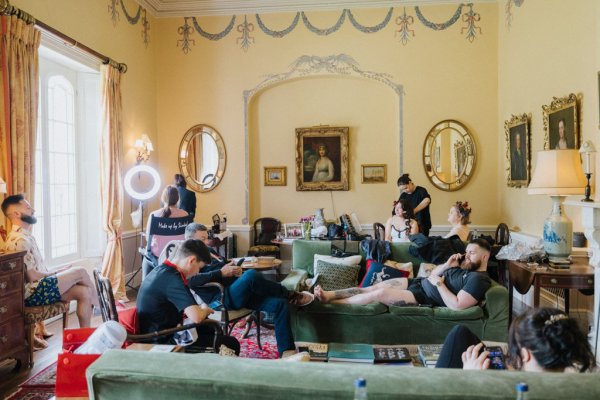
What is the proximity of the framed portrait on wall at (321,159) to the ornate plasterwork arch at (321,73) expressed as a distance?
877 mm

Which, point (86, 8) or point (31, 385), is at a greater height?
point (86, 8)

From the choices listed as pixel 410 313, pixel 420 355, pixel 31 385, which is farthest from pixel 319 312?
pixel 31 385

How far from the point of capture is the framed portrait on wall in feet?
25.2

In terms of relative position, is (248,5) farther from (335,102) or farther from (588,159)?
(588,159)

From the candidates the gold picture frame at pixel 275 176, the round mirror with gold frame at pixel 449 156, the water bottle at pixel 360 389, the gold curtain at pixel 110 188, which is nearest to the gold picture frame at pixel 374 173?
the round mirror with gold frame at pixel 449 156

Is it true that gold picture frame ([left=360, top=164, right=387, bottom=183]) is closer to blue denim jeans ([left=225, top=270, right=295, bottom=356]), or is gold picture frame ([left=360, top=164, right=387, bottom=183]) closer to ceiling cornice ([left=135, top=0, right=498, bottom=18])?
ceiling cornice ([left=135, top=0, right=498, bottom=18])

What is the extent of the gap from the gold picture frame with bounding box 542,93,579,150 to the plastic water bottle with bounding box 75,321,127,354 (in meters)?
4.75

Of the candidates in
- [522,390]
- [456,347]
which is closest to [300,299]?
[456,347]

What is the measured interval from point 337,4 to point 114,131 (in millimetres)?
4056

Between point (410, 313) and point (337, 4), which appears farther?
point (337, 4)

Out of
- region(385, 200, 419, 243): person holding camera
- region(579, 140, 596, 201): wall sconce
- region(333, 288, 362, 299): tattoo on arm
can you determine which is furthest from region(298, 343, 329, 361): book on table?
region(579, 140, 596, 201): wall sconce

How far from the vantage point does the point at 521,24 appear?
6.31 m

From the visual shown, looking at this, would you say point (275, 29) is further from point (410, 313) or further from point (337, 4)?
point (410, 313)

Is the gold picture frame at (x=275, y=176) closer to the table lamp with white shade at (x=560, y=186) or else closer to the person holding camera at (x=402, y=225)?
the person holding camera at (x=402, y=225)
